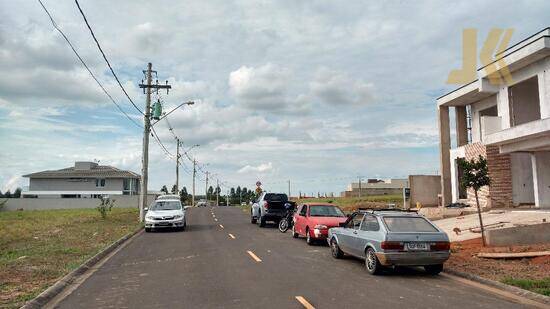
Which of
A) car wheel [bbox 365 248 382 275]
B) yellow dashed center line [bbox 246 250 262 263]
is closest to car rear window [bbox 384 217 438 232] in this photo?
car wheel [bbox 365 248 382 275]

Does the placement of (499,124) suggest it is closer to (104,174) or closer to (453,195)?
(453,195)

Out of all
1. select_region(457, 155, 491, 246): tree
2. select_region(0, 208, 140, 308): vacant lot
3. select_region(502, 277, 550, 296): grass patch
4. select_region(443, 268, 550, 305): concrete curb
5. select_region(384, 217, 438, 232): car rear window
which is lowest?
select_region(443, 268, 550, 305): concrete curb

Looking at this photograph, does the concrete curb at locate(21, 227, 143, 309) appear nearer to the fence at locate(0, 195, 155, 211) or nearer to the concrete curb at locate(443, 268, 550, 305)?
the concrete curb at locate(443, 268, 550, 305)

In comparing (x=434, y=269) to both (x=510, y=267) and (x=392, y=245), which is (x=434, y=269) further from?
(x=510, y=267)

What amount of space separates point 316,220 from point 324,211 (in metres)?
1.31

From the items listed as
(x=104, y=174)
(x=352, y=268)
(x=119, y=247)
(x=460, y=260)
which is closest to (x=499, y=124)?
(x=460, y=260)

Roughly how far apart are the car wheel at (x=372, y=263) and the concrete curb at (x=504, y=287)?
186cm

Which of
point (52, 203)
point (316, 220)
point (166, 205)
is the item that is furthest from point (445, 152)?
point (52, 203)

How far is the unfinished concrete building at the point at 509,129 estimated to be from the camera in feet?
67.8

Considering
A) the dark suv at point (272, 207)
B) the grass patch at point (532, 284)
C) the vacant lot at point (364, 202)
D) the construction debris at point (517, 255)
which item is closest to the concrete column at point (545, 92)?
the construction debris at point (517, 255)

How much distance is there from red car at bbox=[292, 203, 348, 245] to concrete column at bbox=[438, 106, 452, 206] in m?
15.4

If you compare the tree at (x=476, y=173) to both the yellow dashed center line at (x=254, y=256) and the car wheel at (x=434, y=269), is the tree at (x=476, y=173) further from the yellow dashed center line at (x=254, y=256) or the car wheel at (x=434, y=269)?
the yellow dashed center line at (x=254, y=256)

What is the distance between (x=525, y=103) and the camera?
81.8ft

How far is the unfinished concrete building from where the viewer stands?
2066 centimetres
